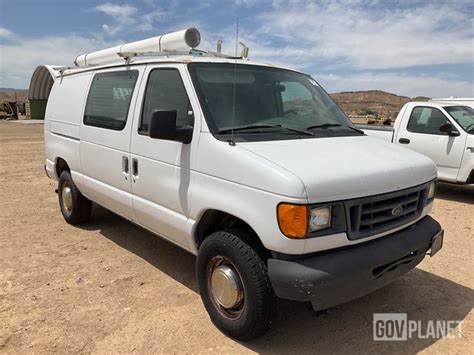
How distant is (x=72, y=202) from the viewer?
5.67 meters

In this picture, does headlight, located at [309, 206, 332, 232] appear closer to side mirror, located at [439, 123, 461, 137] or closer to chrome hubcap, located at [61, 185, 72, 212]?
chrome hubcap, located at [61, 185, 72, 212]

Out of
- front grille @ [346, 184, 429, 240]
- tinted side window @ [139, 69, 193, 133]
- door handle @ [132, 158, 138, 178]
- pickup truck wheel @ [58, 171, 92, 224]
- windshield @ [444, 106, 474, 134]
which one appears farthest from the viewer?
windshield @ [444, 106, 474, 134]

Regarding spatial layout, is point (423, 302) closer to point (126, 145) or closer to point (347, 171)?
point (347, 171)

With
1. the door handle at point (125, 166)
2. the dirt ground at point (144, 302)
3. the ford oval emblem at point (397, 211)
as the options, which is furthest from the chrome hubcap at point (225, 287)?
the door handle at point (125, 166)

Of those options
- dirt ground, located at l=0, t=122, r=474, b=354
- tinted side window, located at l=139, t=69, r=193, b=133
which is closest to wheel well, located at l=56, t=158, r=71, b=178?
dirt ground, located at l=0, t=122, r=474, b=354

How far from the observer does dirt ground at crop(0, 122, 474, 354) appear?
3.15 metres

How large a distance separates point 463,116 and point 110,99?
280 inches

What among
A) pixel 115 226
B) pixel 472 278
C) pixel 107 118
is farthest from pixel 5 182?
pixel 472 278

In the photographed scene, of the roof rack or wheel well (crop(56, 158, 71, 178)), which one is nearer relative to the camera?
the roof rack

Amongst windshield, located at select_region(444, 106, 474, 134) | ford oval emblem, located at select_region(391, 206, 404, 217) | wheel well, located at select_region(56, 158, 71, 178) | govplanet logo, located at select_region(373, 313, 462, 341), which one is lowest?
govplanet logo, located at select_region(373, 313, 462, 341)

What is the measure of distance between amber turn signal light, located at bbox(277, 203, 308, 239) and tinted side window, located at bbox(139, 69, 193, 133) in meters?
1.22

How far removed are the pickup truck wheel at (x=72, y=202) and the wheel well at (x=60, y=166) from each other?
0.16m

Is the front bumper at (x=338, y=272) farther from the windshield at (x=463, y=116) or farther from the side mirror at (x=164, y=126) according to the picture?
the windshield at (x=463, y=116)

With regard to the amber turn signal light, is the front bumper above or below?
below
